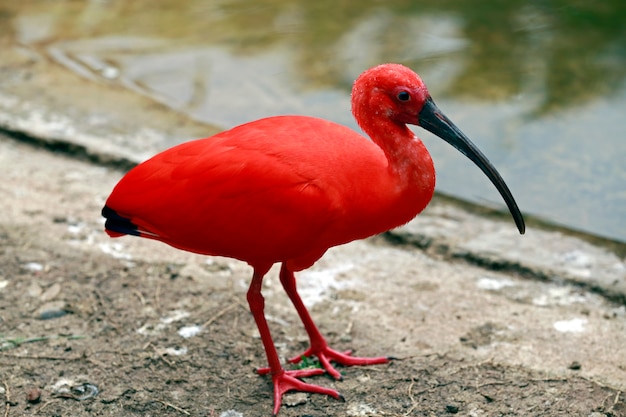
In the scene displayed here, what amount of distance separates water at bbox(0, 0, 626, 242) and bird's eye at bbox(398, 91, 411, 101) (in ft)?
6.86

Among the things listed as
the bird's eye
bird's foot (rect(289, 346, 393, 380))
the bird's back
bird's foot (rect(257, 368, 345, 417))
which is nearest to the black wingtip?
the bird's back

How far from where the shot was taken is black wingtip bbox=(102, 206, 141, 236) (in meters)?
3.35

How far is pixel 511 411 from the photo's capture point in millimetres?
3289

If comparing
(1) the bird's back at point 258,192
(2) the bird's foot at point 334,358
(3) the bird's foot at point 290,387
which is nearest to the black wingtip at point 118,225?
(1) the bird's back at point 258,192

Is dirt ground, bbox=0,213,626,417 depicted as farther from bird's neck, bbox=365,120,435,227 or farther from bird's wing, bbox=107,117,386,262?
bird's neck, bbox=365,120,435,227

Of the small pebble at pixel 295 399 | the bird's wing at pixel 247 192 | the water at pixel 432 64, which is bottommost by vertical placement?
the small pebble at pixel 295 399

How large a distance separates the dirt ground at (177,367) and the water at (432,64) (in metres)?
1.61

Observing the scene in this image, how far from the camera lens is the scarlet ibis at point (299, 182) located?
3.08 m

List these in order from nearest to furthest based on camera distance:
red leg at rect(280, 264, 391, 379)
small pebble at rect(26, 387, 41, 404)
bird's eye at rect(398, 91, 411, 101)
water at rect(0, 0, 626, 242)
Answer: bird's eye at rect(398, 91, 411, 101), small pebble at rect(26, 387, 41, 404), red leg at rect(280, 264, 391, 379), water at rect(0, 0, 626, 242)

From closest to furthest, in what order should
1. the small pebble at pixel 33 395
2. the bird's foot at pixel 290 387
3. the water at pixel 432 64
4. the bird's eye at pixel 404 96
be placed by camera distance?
1. the bird's eye at pixel 404 96
2. the small pebble at pixel 33 395
3. the bird's foot at pixel 290 387
4. the water at pixel 432 64

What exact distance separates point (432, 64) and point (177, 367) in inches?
150

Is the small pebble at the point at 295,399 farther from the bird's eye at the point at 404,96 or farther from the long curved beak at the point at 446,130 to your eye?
the bird's eye at the point at 404,96

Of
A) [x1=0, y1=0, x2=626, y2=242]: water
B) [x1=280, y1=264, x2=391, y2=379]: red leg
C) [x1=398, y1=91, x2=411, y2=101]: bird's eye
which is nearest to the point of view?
[x1=398, y1=91, x2=411, y2=101]: bird's eye

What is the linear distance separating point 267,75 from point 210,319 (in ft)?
10.2
